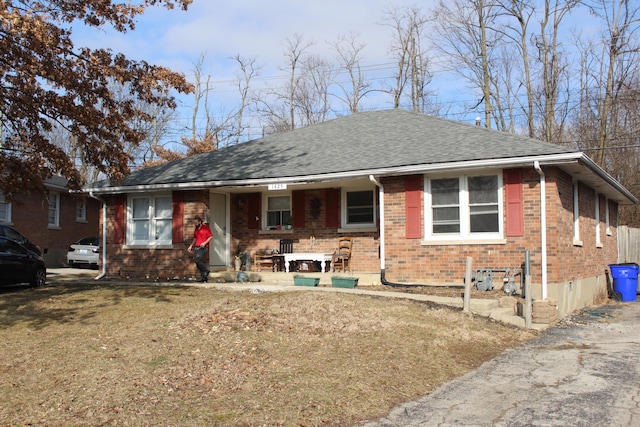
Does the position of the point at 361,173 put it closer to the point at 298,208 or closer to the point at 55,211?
the point at 298,208

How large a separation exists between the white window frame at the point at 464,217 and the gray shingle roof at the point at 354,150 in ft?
1.73

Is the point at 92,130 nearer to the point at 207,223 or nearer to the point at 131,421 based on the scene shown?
the point at 207,223

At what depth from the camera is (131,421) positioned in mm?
5023

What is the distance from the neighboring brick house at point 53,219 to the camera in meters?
23.9

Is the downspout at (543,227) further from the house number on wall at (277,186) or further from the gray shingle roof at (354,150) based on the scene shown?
the house number on wall at (277,186)

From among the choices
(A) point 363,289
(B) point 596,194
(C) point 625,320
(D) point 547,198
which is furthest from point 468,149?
(B) point 596,194

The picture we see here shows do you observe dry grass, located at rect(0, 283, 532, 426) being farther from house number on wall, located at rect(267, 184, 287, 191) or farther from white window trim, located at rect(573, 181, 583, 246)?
white window trim, located at rect(573, 181, 583, 246)

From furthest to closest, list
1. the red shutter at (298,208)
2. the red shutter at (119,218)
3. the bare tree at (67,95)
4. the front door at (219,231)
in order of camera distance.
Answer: the red shutter at (119,218), the front door at (219,231), the red shutter at (298,208), the bare tree at (67,95)

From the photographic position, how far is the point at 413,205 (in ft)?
45.2

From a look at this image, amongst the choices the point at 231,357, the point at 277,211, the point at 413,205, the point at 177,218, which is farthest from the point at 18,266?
the point at 413,205

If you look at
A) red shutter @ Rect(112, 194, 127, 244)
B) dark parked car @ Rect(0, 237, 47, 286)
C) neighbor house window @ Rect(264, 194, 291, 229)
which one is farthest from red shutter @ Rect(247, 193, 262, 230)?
dark parked car @ Rect(0, 237, 47, 286)

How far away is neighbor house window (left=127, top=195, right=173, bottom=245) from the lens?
17.1m

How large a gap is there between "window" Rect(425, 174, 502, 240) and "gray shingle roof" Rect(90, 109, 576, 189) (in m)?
0.69

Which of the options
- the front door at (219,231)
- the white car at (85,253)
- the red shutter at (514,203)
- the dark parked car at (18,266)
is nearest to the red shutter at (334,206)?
the front door at (219,231)
